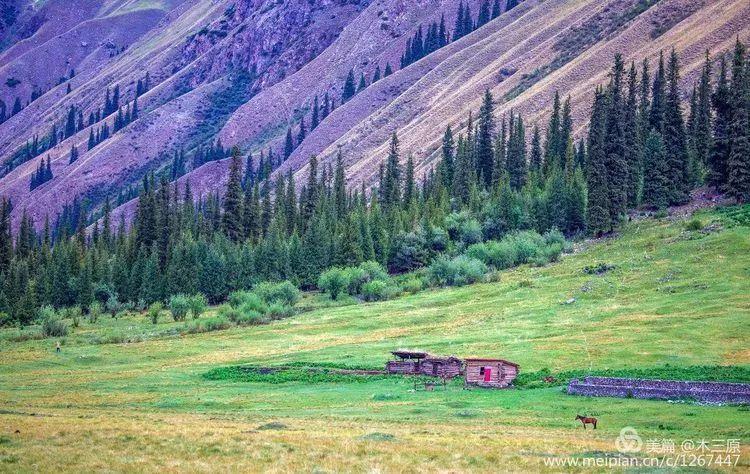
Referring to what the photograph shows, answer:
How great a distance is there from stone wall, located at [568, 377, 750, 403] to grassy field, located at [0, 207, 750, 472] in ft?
3.82

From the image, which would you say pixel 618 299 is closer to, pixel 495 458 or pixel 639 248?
pixel 639 248

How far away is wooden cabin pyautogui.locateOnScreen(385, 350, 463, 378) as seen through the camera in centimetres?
5688

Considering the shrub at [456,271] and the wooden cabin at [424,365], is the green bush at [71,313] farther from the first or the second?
the wooden cabin at [424,365]

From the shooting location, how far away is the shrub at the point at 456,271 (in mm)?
104688

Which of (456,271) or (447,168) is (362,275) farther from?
(447,168)

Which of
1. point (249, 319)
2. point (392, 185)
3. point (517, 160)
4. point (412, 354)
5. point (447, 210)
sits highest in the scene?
point (517, 160)

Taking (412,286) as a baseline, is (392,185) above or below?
above

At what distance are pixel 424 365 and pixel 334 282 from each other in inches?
2137

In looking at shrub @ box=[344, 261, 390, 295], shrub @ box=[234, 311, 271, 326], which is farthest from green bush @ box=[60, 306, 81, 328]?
shrub @ box=[344, 261, 390, 295]

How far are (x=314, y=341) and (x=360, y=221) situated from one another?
164 ft

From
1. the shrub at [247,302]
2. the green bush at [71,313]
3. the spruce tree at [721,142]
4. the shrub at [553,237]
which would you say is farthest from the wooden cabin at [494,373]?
the green bush at [71,313]

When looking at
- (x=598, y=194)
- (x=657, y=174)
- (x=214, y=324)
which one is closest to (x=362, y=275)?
(x=214, y=324)

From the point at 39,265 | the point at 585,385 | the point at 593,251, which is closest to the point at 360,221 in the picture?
the point at 593,251

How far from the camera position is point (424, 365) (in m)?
57.8
